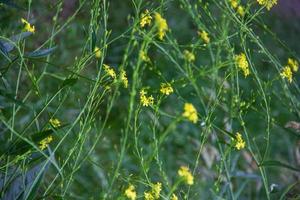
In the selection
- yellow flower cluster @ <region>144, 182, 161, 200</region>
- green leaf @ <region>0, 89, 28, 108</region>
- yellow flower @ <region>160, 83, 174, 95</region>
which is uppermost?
green leaf @ <region>0, 89, 28, 108</region>

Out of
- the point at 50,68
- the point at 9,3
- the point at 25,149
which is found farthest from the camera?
the point at 50,68

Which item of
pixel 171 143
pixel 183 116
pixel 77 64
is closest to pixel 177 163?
pixel 171 143

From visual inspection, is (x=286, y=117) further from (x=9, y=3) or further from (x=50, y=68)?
(x=9, y=3)

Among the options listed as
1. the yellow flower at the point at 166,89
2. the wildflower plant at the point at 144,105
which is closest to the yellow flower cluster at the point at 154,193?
the wildflower plant at the point at 144,105

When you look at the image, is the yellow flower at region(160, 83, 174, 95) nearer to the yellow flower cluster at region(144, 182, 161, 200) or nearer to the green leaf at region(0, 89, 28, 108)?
the yellow flower cluster at region(144, 182, 161, 200)

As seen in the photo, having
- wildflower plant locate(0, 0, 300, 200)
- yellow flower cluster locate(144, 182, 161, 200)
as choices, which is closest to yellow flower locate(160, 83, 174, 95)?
wildflower plant locate(0, 0, 300, 200)

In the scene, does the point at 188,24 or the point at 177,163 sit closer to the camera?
the point at 177,163

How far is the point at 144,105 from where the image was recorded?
4.30 feet

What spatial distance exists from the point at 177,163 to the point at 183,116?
1.89m

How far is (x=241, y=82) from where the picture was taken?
3.22 m

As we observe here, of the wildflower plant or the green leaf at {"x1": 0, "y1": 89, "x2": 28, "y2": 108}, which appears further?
the wildflower plant

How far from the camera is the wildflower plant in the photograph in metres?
1.23

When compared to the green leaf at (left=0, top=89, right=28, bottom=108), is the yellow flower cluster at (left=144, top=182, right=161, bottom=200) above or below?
below

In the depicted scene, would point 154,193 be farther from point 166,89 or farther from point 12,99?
point 12,99
